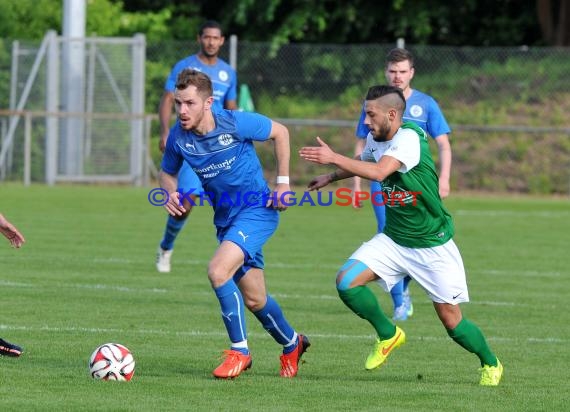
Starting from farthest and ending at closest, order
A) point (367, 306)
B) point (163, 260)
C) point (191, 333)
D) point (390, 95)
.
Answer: point (163, 260), point (191, 333), point (367, 306), point (390, 95)

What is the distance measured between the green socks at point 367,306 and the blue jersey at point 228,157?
2.54 ft

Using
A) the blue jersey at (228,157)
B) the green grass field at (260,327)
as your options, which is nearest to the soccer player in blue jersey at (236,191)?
the blue jersey at (228,157)

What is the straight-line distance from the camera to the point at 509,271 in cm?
1348

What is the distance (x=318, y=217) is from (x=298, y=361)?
12.4 m

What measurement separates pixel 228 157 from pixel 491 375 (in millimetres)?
1983

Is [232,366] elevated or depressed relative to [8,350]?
elevated

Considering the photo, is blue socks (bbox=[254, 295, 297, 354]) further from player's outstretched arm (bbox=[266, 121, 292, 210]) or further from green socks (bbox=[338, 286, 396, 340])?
player's outstretched arm (bbox=[266, 121, 292, 210])

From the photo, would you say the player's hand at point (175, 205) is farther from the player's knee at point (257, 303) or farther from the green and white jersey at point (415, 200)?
the green and white jersey at point (415, 200)

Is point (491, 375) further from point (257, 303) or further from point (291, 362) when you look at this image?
point (257, 303)

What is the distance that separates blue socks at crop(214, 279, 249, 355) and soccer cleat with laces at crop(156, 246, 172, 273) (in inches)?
206

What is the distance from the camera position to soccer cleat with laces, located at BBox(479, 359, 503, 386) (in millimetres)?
7289

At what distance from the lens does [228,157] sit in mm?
7617

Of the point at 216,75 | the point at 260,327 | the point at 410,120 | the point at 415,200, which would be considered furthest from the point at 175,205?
the point at 216,75

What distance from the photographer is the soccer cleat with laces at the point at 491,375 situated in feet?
23.9
